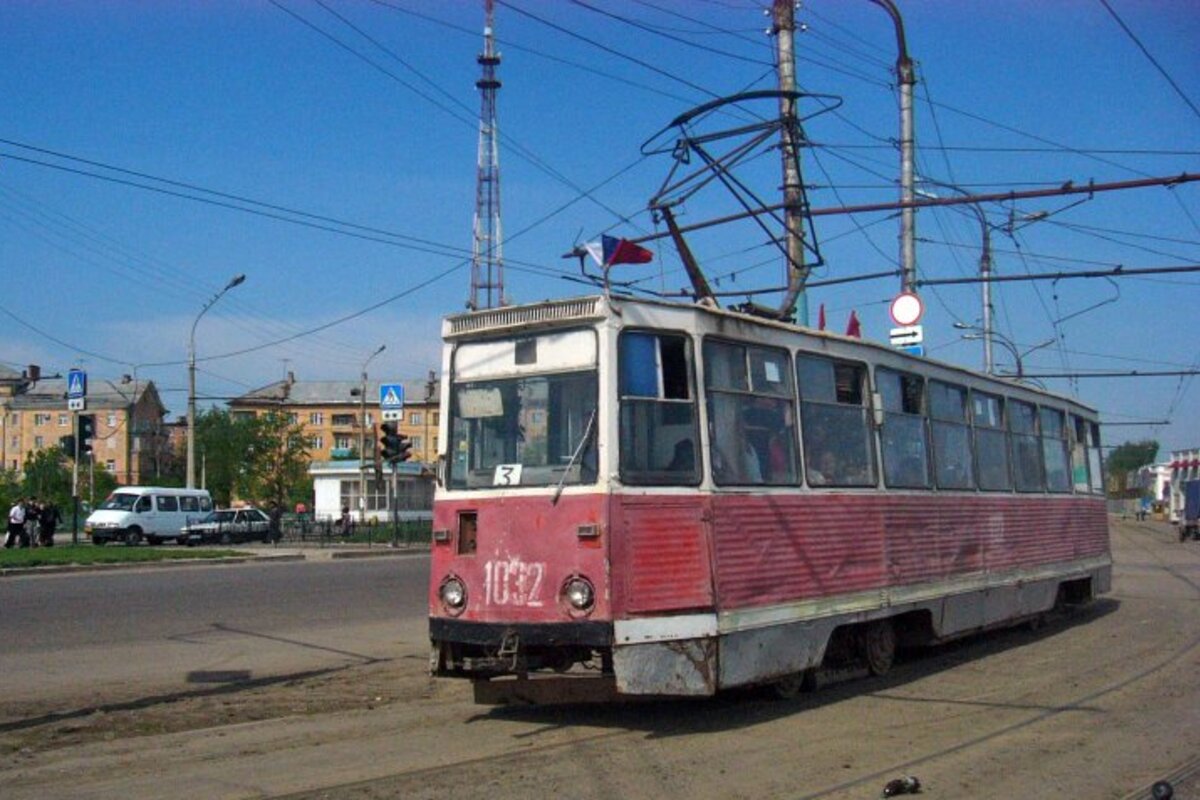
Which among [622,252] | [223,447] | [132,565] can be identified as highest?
[223,447]

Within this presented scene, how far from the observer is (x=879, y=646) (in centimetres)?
1138

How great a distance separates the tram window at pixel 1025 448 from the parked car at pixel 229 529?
38.5 m

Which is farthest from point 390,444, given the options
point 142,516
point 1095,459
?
point 142,516

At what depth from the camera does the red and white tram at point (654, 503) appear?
8.51 metres

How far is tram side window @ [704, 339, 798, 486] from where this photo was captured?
9.21 meters

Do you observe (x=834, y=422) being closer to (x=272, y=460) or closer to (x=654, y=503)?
(x=654, y=503)

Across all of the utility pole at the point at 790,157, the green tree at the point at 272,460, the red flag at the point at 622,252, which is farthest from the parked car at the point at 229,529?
the red flag at the point at 622,252

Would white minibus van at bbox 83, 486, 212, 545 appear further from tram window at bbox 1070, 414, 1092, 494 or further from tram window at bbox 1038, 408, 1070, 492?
tram window at bbox 1038, 408, 1070, 492

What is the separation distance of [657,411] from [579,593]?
1.40 meters

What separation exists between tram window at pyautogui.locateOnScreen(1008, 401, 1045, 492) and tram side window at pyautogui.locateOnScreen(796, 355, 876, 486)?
4.37 meters

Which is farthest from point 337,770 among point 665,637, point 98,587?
point 98,587

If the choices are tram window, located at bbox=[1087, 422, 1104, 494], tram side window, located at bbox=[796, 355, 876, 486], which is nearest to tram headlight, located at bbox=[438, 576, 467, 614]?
tram side window, located at bbox=[796, 355, 876, 486]

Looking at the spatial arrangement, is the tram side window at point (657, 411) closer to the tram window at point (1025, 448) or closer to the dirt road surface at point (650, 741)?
the dirt road surface at point (650, 741)

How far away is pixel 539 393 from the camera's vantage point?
29.8 feet
